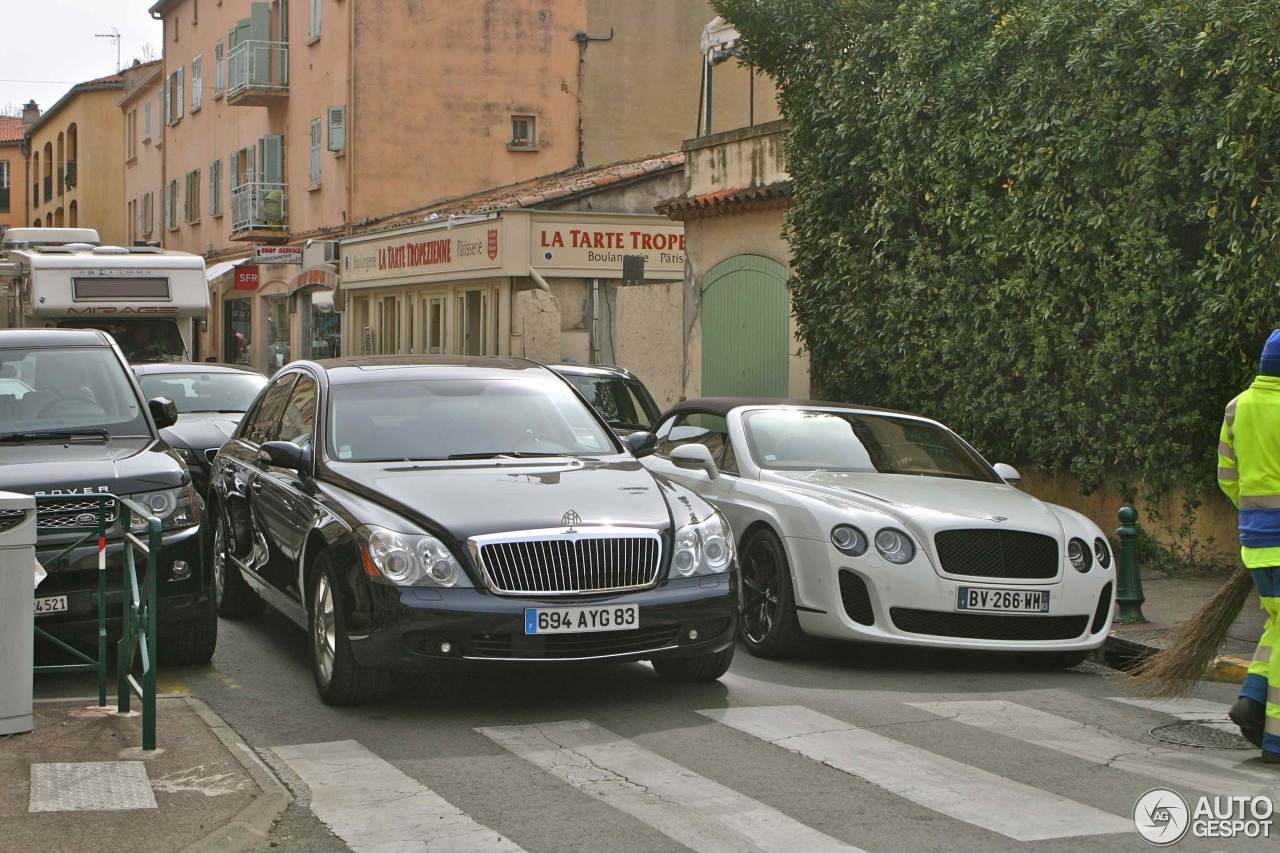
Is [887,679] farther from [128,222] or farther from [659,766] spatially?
[128,222]

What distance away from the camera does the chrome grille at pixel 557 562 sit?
277 inches

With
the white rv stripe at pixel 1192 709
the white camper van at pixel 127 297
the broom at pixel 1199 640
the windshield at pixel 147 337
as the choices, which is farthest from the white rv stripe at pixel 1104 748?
the windshield at pixel 147 337

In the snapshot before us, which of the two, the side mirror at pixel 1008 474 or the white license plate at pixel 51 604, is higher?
the side mirror at pixel 1008 474

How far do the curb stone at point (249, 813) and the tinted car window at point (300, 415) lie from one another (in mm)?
2380

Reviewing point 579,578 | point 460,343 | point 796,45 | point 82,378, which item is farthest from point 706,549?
point 460,343

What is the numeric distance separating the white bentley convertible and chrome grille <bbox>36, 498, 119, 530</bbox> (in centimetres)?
311

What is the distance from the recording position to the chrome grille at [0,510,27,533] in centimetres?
666

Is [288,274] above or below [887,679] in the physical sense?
above

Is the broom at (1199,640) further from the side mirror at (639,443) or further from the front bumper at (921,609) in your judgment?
the side mirror at (639,443)

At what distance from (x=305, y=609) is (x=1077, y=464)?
7.33 m

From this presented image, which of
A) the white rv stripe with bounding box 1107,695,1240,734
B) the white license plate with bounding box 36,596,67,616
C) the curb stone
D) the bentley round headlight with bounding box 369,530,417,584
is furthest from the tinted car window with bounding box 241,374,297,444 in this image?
the white rv stripe with bounding box 1107,695,1240,734

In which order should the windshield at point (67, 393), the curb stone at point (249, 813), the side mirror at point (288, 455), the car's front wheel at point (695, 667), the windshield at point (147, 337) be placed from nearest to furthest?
the curb stone at point (249, 813), the car's front wheel at point (695, 667), the side mirror at point (288, 455), the windshield at point (67, 393), the windshield at point (147, 337)

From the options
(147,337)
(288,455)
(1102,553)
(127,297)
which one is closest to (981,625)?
(1102,553)

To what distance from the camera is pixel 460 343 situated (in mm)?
30125
